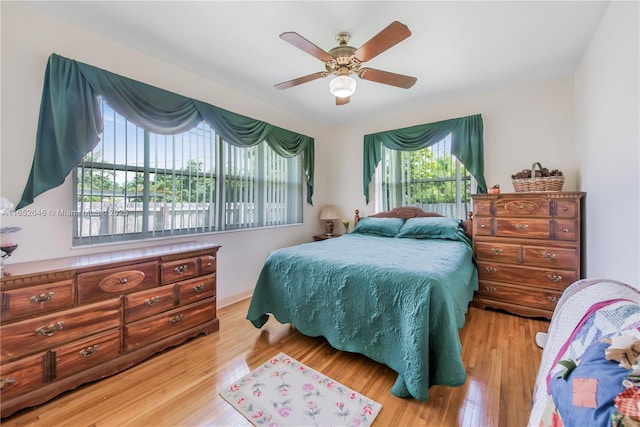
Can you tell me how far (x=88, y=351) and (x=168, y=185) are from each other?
1.51 meters

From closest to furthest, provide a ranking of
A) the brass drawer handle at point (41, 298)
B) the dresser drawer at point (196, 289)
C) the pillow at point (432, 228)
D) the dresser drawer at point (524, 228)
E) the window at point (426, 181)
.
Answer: the brass drawer handle at point (41, 298), the dresser drawer at point (196, 289), the dresser drawer at point (524, 228), the pillow at point (432, 228), the window at point (426, 181)

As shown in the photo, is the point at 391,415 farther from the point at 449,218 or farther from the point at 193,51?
the point at 193,51

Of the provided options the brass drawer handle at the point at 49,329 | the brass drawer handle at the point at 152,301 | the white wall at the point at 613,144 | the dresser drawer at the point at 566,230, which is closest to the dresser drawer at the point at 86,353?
the brass drawer handle at the point at 49,329

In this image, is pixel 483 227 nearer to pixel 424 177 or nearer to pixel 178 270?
pixel 424 177

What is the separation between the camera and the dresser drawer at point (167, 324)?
194cm

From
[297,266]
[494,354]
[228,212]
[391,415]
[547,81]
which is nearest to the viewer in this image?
[391,415]

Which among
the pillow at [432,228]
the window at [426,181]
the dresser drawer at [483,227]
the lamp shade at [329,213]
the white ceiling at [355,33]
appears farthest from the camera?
the lamp shade at [329,213]

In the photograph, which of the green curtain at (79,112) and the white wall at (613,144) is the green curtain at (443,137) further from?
the green curtain at (79,112)

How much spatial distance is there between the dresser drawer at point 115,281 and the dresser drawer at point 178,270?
2.6 inches

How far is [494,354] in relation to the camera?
2.05 meters

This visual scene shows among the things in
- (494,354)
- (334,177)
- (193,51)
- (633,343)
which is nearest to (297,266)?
(494,354)

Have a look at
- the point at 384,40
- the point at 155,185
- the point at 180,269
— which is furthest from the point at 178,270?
the point at 384,40

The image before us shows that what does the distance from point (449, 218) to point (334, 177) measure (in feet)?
6.79

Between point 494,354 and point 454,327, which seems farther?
point 494,354
